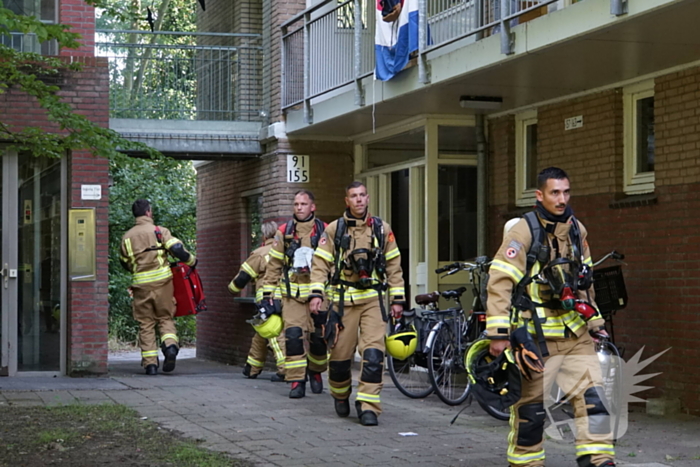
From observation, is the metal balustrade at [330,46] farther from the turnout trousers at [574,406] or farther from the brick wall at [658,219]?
the turnout trousers at [574,406]

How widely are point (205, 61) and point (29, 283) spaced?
5.37 meters

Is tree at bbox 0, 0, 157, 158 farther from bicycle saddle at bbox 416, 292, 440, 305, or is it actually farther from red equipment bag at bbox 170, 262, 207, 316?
bicycle saddle at bbox 416, 292, 440, 305

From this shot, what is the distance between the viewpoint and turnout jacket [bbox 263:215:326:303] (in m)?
11.1

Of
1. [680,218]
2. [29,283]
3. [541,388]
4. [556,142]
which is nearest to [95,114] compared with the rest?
[29,283]

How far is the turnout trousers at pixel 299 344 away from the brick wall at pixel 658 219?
3000mm

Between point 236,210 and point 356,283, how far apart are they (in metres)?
8.50

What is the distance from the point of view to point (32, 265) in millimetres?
12930

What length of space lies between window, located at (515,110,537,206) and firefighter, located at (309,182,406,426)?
3.55 m

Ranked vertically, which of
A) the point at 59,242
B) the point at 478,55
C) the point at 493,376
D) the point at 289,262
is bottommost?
the point at 493,376

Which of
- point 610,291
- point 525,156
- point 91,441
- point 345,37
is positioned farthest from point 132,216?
point 91,441

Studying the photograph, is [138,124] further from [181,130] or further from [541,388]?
[541,388]

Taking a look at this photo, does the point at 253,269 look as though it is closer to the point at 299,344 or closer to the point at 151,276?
the point at 151,276

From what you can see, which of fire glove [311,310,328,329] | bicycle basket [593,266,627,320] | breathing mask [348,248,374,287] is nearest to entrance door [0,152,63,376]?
fire glove [311,310,328,329]

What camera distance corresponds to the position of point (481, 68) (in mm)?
10023
